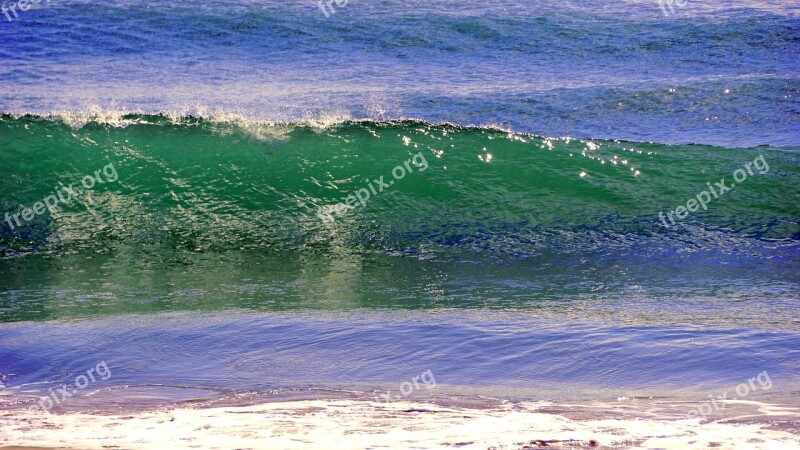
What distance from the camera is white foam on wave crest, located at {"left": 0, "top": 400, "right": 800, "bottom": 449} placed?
3594mm

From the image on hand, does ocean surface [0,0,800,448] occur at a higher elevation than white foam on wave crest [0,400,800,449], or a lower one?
higher

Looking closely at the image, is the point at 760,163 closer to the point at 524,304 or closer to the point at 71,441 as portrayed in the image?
the point at 524,304

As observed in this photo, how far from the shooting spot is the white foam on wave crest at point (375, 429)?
3.59 metres

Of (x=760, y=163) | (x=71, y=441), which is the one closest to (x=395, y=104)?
(x=760, y=163)

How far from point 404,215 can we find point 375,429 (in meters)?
4.50

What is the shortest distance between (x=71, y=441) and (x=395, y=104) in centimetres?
741

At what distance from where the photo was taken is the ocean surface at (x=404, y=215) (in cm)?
435

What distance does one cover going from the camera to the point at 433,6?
14.2m

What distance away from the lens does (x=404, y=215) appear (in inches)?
322

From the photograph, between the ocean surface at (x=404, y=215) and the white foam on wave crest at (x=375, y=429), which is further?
the ocean surface at (x=404, y=215)

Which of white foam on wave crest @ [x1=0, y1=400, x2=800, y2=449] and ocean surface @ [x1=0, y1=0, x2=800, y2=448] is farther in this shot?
ocean surface @ [x1=0, y1=0, x2=800, y2=448]

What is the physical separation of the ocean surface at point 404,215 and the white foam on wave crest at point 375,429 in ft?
0.09

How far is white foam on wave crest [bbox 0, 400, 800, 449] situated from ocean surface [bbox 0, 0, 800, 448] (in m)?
0.03

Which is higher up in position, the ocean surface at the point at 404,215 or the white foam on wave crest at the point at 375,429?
the ocean surface at the point at 404,215
